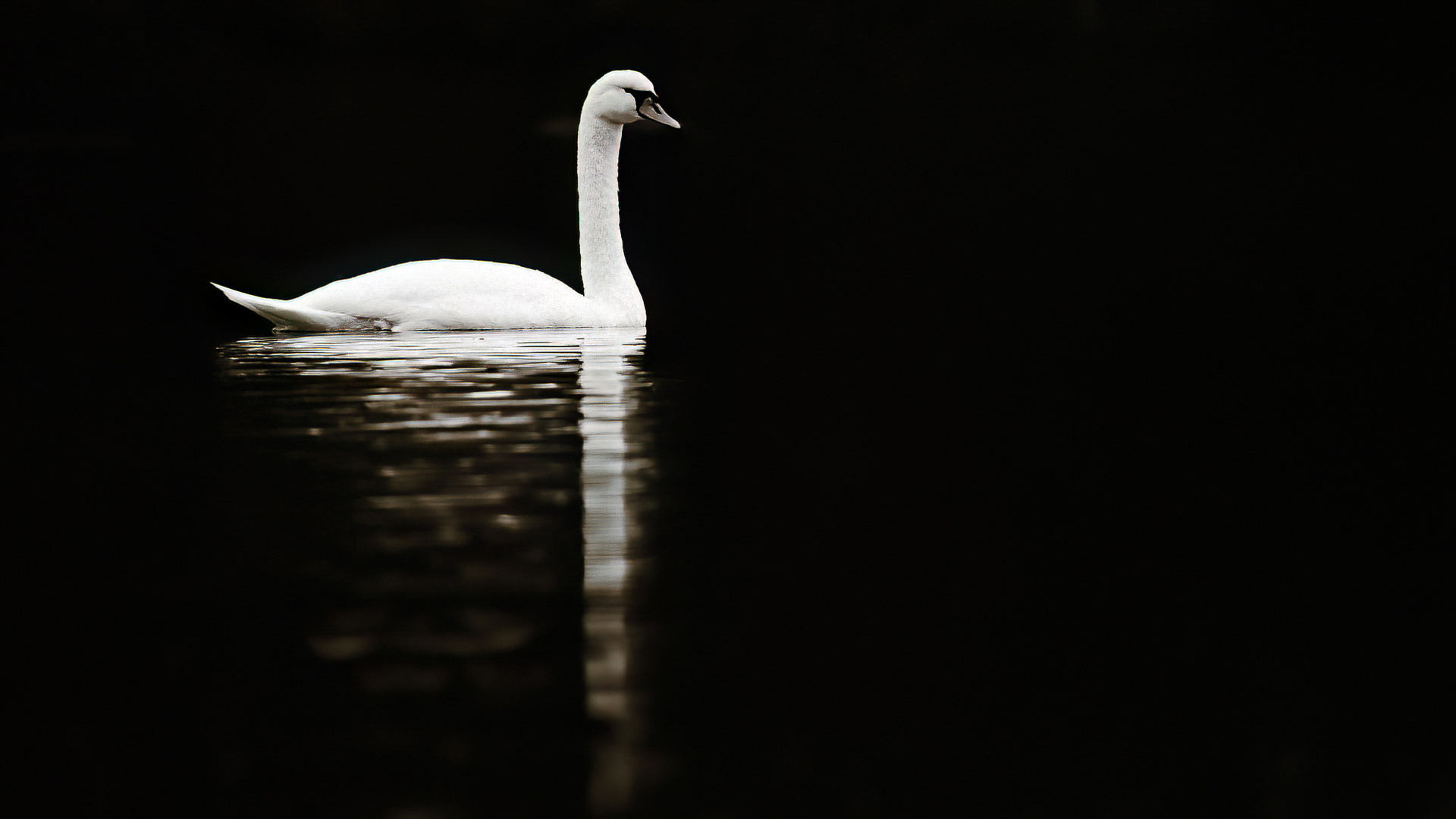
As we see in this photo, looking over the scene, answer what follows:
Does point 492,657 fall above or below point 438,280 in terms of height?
below

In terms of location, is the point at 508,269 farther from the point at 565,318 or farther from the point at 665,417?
the point at 665,417

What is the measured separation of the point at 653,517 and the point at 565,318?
21.5 feet

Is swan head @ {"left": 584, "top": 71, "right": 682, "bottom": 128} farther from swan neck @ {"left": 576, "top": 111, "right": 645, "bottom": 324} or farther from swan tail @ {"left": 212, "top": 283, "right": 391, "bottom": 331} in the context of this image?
swan tail @ {"left": 212, "top": 283, "right": 391, "bottom": 331}

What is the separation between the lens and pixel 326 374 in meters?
8.44

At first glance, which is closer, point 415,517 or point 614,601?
point 614,601

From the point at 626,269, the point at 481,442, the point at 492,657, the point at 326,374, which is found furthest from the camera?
the point at 626,269

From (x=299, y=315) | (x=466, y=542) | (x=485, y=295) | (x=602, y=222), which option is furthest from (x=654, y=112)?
(x=466, y=542)

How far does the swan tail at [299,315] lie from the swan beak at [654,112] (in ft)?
8.62

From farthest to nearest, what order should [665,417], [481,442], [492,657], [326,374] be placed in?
[326,374], [665,417], [481,442], [492,657]

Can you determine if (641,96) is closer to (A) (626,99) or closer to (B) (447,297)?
(A) (626,99)

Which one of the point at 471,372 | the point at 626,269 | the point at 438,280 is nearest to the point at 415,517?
the point at 471,372

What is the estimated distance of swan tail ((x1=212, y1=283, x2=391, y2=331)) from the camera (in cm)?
1064

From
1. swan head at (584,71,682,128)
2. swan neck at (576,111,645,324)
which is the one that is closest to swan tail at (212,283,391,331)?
swan neck at (576,111,645,324)

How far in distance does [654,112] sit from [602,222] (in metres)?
0.96
